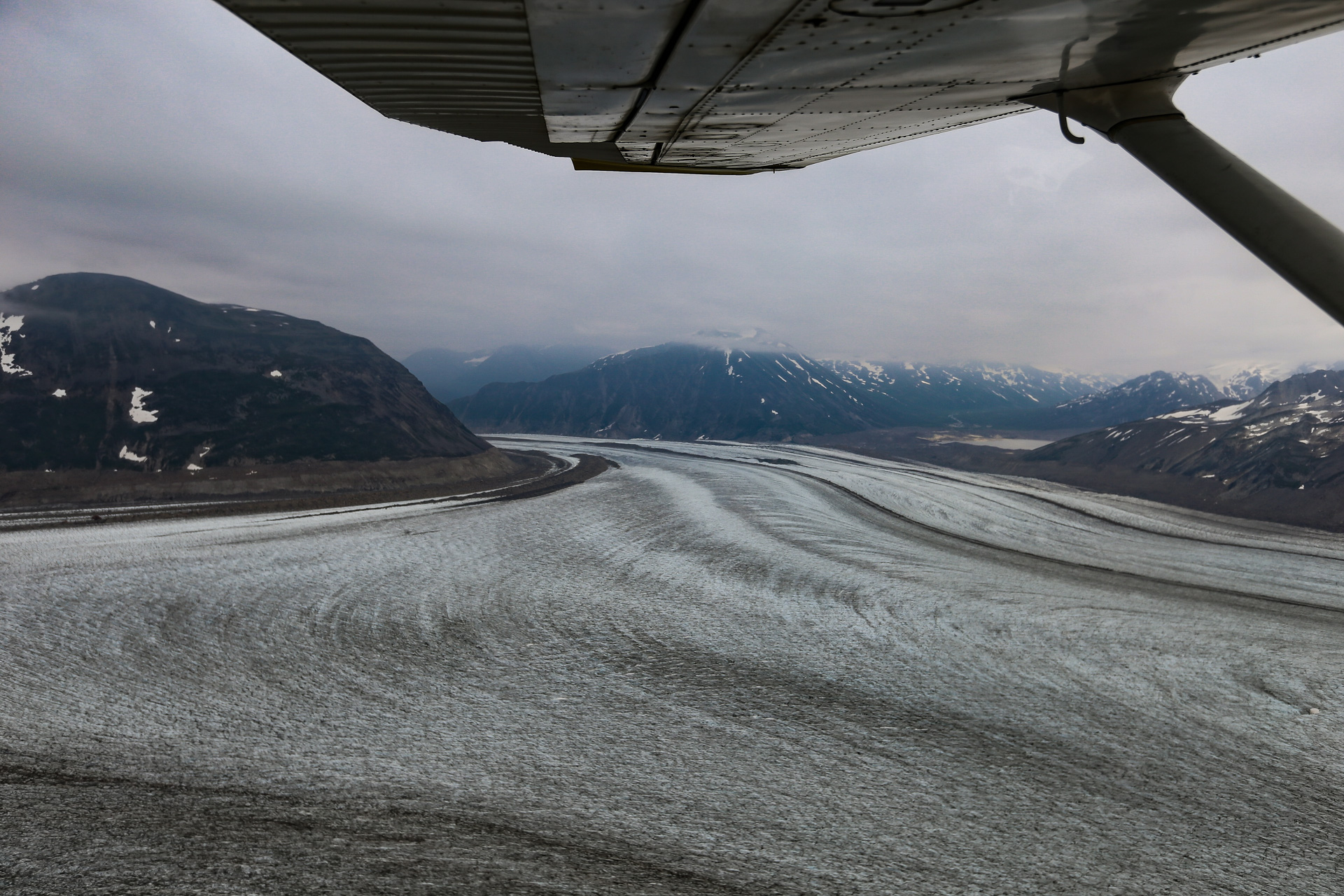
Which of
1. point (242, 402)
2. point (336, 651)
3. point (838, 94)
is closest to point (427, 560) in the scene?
point (336, 651)

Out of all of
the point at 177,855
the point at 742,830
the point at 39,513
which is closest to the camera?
the point at 177,855

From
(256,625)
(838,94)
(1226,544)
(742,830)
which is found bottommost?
(256,625)

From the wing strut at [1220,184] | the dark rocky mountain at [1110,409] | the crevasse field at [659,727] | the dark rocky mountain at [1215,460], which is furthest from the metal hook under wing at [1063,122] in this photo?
the dark rocky mountain at [1110,409]

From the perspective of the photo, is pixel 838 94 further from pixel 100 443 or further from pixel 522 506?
pixel 100 443

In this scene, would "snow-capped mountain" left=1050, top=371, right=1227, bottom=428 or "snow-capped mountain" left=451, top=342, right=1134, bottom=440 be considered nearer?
"snow-capped mountain" left=451, top=342, right=1134, bottom=440

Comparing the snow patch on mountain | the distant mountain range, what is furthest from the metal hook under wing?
the distant mountain range

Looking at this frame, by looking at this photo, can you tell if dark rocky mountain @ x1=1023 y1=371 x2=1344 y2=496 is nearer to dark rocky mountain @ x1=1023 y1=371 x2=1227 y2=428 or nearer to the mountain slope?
the mountain slope

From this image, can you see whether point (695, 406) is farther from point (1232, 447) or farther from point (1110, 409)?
point (1110, 409)
